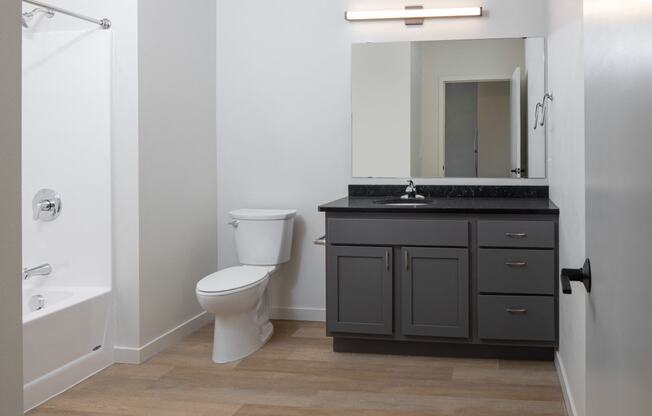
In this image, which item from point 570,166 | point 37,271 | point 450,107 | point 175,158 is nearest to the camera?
point 570,166

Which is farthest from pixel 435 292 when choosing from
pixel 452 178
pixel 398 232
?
pixel 452 178

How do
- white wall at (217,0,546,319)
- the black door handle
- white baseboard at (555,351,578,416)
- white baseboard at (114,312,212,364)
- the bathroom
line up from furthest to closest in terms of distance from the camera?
white wall at (217,0,546,319) → white baseboard at (114,312,212,364) → the bathroom → white baseboard at (555,351,578,416) → the black door handle

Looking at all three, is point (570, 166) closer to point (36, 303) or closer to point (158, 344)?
point (158, 344)

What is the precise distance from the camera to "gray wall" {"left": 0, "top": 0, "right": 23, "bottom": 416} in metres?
1.04

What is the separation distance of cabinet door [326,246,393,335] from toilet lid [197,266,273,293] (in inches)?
16.5

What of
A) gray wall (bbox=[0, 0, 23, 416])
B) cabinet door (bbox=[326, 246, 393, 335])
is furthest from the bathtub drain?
gray wall (bbox=[0, 0, 23, 416])

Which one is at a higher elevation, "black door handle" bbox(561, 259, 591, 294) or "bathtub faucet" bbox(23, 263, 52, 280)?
"black door handle" bbox(561, 259, 591, 294)

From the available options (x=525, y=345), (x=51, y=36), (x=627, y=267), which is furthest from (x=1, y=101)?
(x=525, y=345)

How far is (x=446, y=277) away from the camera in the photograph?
361 centimetres

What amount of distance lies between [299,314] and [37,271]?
67.5 inches

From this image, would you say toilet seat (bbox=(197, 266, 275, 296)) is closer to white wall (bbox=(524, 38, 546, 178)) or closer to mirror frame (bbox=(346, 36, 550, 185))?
mirror frame (bbox=(346, 36, 550, 185))

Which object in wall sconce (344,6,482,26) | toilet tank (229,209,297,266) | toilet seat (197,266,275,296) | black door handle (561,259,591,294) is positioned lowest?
toilet seat (197,266,275,296)

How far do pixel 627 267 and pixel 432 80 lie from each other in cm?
344

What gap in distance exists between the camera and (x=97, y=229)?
3.57 meters
